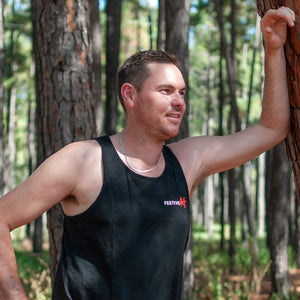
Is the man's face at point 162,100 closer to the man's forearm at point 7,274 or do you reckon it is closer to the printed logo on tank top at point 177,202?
the printed logo on tank top at point 177,202

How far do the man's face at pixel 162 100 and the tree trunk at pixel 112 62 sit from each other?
6577 mm

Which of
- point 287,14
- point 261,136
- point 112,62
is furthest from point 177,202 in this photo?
point 112,62

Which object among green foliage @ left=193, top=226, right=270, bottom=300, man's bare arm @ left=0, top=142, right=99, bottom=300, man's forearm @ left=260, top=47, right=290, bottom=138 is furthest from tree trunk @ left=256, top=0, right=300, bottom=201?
green foliage @ left=193, top=226, right=270, bottom=300

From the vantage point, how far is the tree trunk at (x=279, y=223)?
29.6 ft

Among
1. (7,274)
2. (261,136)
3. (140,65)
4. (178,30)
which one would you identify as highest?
(178,30)

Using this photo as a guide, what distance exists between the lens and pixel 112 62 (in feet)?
30.0

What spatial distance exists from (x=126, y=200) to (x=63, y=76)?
2.78 m

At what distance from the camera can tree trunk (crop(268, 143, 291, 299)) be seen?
903 cm

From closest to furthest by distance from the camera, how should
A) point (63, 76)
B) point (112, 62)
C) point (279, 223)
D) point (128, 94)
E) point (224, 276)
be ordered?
point (128, 94) < point (63, 76) < point (112, 62) < point (279, 223) < point (224, 276)

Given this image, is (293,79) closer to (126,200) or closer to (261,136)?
(261,136)

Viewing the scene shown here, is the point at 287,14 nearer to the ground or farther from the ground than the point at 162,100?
→ farther from the ground

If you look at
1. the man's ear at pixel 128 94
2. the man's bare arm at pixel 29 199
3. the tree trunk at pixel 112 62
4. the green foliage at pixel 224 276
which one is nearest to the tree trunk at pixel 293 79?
the man's ear at pixel 128 94

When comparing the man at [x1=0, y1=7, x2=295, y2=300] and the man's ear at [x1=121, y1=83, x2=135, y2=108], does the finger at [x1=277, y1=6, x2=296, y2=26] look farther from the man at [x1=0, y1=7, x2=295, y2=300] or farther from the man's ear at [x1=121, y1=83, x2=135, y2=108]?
the man's ear at [x1=121, y1=83, x2=135, y2=108]

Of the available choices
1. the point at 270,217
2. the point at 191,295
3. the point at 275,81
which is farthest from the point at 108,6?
the point at 275,81
